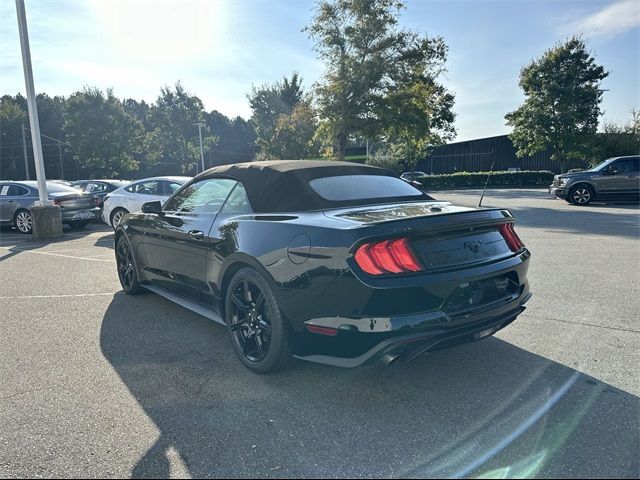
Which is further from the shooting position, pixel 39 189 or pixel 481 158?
pixel 481 158

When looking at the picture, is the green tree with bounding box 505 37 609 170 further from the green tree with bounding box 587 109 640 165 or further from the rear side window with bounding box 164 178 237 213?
the rear side window with bounding box 164 178 237 213

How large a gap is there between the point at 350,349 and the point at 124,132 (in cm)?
4266

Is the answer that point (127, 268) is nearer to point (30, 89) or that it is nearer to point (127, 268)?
point (127, 268)

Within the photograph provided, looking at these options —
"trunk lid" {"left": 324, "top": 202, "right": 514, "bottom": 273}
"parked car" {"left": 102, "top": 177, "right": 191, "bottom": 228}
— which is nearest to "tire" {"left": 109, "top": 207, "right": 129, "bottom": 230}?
"parked car" {"left": 102, "top": 177, "right": 191, "bottom": 228}

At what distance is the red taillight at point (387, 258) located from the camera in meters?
2.59

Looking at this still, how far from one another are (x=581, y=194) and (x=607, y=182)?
2.81ft

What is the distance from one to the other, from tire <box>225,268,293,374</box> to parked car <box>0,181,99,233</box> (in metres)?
10.3

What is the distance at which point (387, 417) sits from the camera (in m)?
2.63

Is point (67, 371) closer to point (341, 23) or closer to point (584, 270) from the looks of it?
point (584, 270)

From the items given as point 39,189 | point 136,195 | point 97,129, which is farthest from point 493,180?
point 97,129

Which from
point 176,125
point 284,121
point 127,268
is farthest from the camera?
point 176,125

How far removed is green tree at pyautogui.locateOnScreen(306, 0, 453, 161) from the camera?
62.7 feet

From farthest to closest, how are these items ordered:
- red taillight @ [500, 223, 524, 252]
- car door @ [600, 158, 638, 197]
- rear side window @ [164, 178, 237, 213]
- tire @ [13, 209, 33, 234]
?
car door @ [600, 158, 638, 197] → tire @ [13, 209, 33, 234] → rear side window @ [164, 178, 237, 213] → red taillight @ [500, 223, 524, 252]

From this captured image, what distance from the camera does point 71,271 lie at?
6879 mm
